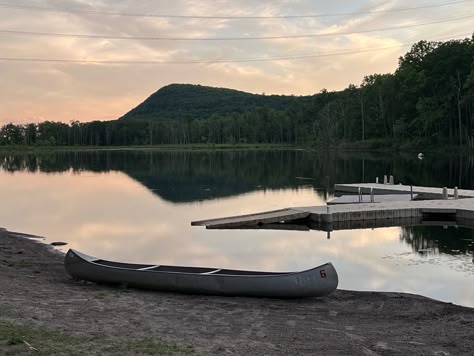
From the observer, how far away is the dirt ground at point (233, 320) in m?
7.24

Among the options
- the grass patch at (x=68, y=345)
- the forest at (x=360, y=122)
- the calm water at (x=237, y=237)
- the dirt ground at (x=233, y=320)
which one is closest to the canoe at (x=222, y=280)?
the dirt ground at (x=233, y=320)

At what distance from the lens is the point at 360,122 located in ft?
349

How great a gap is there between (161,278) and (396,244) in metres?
10.4

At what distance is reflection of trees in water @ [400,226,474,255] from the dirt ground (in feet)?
21.9

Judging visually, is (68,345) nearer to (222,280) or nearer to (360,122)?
(222,280)

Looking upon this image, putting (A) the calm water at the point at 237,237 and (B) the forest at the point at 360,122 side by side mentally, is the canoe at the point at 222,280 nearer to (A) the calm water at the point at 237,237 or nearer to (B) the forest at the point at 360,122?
(A) the calm water at the point at 237,237

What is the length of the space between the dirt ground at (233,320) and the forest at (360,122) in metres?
68.5

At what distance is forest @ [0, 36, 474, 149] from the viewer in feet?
258

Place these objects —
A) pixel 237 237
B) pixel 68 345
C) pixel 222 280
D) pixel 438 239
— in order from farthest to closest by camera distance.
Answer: pixel 237 237 < pixel 438 239 < pixel 222 280 < pixel 68 345

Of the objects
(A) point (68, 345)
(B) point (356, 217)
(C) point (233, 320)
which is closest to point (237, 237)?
(B) point (356, 217)

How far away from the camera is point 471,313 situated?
996 centimetres

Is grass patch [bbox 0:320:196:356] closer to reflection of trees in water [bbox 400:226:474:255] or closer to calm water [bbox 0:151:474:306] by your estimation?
calm water [bbox 0:151:474:306]

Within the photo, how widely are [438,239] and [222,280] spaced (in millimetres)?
11411

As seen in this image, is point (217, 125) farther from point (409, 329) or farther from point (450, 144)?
point (409, 329)
